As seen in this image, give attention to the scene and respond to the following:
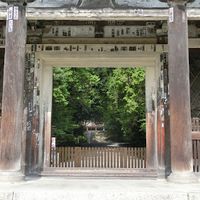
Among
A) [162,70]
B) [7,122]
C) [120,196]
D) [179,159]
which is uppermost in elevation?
[162,70]

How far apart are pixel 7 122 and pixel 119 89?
1668 centimetres

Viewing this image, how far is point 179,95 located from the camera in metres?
7.57

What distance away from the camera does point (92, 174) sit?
980 cm

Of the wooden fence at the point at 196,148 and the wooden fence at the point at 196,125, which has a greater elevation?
Result: the wooden fence at the point at 196,125

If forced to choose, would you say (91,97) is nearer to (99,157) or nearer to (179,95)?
(99,157)

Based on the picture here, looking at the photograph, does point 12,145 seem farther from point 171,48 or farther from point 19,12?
point 171,48

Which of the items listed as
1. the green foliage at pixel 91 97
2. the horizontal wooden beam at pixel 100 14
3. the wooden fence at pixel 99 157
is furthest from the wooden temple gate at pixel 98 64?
the green foliage at pixel 91 97

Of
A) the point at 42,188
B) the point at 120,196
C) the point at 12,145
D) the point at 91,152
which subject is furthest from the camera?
the point at 91,152

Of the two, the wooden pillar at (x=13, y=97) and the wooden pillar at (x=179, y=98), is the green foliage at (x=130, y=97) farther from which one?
the wooden pillar at (x=13, y=97)

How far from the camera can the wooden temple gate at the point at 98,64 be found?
7477 millimetres

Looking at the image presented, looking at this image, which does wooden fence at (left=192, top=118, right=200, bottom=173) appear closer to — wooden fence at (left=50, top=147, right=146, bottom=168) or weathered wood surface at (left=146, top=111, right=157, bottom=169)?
weathered wood surface at (left=146, top=111, right=157, bottom=169)

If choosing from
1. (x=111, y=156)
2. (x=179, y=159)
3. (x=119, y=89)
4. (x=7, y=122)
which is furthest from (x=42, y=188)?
(x=119, y=89)

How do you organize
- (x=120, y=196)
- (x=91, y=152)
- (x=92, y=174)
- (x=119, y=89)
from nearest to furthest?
(x=120, y=196)
(x=92, y=174)
(x=91, y=152)
(x=119, y=89)

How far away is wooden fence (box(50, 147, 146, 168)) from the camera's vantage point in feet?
36.6
